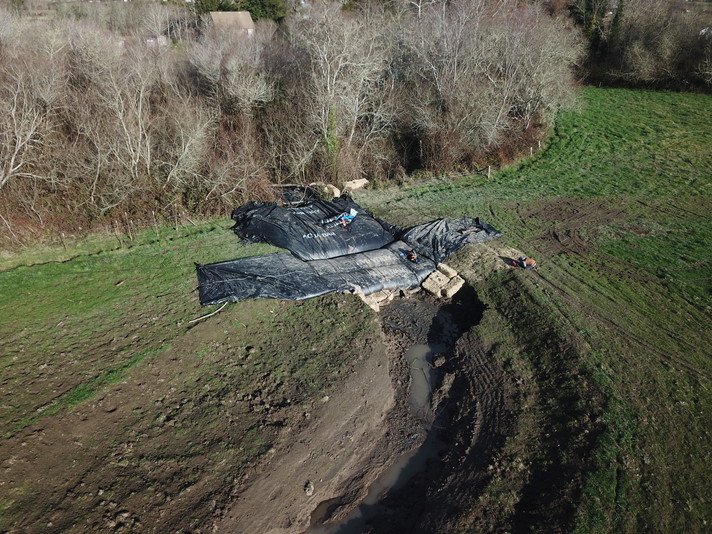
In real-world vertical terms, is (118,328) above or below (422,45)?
below

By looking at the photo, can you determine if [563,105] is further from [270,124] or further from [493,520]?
[493,520]

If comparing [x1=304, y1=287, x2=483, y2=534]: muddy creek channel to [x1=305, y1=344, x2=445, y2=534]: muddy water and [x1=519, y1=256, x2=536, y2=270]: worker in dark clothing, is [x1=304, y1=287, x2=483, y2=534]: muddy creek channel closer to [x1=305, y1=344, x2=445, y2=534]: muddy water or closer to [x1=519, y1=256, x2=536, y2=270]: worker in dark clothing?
[x1=305, y1=344, x2=445, y2=534]: muddy water

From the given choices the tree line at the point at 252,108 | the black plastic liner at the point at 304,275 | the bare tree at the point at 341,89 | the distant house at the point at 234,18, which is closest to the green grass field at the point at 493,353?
the black plastic liner at the point at 304,275

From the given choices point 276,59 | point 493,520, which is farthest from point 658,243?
point 276,59

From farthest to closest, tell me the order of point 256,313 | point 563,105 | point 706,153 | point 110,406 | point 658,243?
1. point 563,105
2. point 706,153
3. point 658,243
4. point 256,313
5. point 110,406

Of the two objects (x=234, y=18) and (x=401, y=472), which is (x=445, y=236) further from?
(x=234, y=18)

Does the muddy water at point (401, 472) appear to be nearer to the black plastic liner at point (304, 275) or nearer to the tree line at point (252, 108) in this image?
the black plastic liner at point (304, 275)

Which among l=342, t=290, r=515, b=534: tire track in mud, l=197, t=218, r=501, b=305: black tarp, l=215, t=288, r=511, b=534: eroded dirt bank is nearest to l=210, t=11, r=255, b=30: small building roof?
l=197, t=218, r=501, b=305: black tarp
